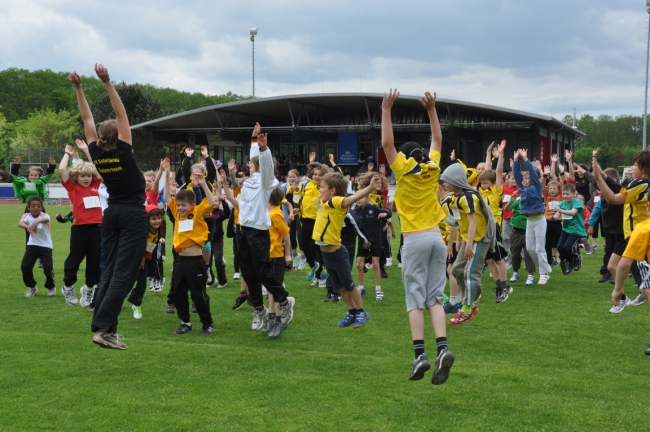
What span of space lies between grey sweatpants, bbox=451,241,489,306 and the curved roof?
2729cm

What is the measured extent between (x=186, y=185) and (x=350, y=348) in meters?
4.66

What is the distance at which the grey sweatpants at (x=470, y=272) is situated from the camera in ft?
26.8

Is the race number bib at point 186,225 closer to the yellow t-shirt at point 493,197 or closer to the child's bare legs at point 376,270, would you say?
the child's bare legs at point 376,270

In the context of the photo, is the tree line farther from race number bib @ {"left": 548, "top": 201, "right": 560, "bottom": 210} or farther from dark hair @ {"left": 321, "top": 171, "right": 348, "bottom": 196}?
dark hair @ {"left": 321, "top": 171, "right": 348, "bottom": 196}

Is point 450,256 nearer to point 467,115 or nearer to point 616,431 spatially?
point 616,431

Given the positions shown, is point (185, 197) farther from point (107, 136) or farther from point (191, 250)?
point (107, 136)

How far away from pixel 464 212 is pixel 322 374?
10.0 feet

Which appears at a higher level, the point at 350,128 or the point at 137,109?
the point at 137,109

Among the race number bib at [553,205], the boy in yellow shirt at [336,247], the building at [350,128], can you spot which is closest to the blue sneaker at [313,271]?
the boy in yellow shirt at [336,247]

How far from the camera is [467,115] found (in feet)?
127

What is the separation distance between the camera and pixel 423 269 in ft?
17.8

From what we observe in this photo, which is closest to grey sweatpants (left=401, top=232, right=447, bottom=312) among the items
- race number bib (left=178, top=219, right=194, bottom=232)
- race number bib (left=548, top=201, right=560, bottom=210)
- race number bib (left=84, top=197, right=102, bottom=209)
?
race number bib (left=178, top=219, right=194, bottom=232)

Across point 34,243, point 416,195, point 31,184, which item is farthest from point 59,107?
point 416,195

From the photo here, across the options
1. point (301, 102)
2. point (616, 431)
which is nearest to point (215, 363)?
point (616, 431)
